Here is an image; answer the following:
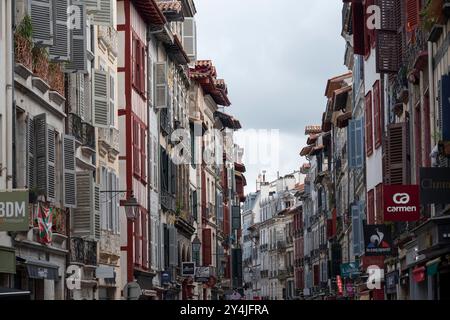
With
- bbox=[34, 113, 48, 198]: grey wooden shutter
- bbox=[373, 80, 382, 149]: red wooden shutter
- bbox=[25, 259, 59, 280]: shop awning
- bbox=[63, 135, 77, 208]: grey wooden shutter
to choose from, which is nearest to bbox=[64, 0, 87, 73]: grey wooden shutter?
bbox=[63, 135, 77, 208]: grey wooden shutter

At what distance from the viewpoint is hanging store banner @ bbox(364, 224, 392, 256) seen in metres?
37.2

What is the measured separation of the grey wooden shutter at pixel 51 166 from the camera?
2821 centimetres

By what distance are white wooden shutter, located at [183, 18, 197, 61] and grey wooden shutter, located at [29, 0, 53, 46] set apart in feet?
120

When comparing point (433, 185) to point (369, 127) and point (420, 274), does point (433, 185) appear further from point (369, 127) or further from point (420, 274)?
point (369, 127)

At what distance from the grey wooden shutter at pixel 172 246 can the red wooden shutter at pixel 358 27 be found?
1308cm

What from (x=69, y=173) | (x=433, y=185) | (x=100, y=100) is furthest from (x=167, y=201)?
(x=433, y=185)

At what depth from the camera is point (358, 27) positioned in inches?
1834

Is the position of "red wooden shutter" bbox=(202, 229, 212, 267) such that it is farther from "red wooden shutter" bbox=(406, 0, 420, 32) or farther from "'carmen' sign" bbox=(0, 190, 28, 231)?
"'carmen' sign" bbox=(0, 190, 28, 231)

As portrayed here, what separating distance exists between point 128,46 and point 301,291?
80.8 m

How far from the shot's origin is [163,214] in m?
53.5

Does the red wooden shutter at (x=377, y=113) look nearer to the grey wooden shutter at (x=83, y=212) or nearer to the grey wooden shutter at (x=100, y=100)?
the grey wooden shutter at (x=100, y=100)

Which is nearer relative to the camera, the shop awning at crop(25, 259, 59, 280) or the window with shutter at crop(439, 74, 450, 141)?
the window with shutter at crop(439, 74, 450, 141)

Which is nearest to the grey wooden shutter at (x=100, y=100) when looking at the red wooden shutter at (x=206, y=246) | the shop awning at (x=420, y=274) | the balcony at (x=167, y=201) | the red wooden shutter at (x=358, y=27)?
the shop awning at (x=420, y=274)

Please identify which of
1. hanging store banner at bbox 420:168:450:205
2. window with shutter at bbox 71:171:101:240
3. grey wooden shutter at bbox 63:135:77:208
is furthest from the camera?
window with shutter at bbox 71:171:101:240
